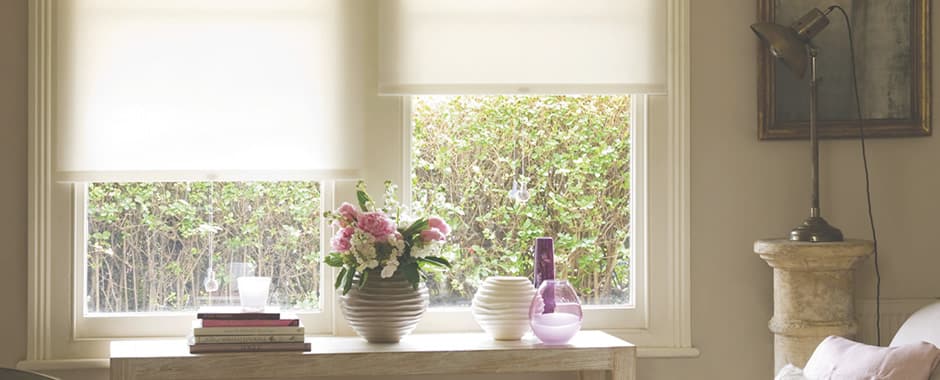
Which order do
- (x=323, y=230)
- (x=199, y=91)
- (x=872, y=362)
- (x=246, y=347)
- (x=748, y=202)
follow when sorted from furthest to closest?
1. (x=748, y=202)
2. (x=323, y=230)
3. (x=199, y=91)
4. (x=246, y=347)
5. (x=872, y=362)

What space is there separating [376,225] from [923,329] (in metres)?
A: 1.57

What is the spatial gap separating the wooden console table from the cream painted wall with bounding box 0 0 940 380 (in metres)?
0.44

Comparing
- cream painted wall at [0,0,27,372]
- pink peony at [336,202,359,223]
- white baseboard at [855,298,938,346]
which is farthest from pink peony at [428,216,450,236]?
white baseboard at [855,298,938,346]

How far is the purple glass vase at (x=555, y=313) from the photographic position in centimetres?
326

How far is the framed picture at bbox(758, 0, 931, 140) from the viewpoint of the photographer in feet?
12.0

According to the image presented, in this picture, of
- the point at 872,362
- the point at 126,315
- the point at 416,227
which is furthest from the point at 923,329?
the point at 126,315

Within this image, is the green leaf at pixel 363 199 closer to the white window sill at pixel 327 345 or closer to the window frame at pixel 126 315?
the window frame at pixel 126 315

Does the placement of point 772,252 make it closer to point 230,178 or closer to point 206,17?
point 230,178

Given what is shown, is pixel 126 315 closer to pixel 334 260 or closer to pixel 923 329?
pixel 334 260

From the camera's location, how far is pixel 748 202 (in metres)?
3.70

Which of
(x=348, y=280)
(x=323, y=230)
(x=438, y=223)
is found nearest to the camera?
(x=348, y=280)

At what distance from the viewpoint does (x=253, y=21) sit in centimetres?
350

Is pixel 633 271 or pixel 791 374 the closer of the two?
pixel 791 374

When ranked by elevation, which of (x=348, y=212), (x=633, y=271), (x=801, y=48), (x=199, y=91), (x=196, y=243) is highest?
(x=801, y=48)
